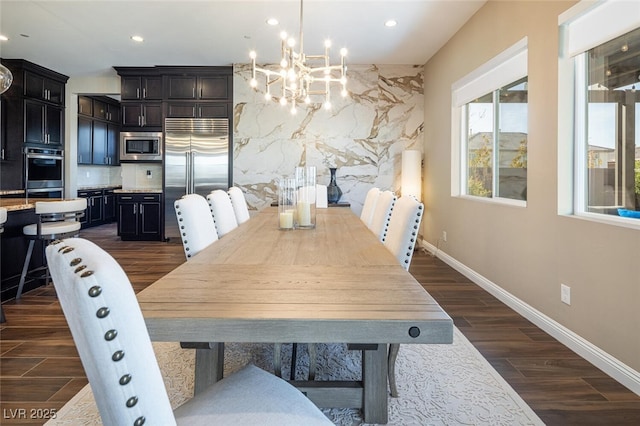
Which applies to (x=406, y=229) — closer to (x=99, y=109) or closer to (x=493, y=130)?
(x=493, y=130)

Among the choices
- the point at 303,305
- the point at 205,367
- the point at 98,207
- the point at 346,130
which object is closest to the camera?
the point at 303,305

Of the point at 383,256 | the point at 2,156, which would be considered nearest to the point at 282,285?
the point at 383,256

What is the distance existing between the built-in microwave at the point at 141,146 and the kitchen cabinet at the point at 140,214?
67 centimetres

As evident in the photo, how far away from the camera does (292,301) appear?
1063 millimetres

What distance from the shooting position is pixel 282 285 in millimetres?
1231

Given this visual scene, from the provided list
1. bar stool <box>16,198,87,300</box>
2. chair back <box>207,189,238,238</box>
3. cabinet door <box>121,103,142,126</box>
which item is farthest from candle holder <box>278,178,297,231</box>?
cabinet door <box>121,103,142,126</box>

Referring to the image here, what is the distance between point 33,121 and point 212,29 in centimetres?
368

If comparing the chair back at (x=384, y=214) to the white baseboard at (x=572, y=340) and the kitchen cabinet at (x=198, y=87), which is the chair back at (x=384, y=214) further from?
the kitchen cabinet at (x=198, y=87)

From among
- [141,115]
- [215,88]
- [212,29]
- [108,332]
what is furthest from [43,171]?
[108,332]

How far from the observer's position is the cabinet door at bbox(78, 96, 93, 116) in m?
7.41

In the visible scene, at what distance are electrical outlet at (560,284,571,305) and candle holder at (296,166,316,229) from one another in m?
1.71

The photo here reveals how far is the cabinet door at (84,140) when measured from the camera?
743cm

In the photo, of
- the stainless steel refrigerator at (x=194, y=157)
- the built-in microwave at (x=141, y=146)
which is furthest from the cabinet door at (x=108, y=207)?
the stainless steel refrigerator at (x=194, y=157)

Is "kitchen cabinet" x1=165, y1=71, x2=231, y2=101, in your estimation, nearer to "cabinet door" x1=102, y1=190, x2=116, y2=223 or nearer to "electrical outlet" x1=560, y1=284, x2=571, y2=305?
"cabinet door" x1=102, y1=190, x2=116, y2=223
